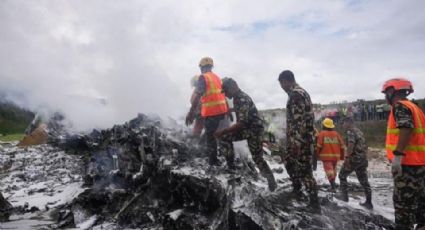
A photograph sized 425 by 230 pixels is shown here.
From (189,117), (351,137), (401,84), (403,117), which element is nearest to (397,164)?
(403,117)

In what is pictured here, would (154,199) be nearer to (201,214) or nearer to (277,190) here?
(201,214)

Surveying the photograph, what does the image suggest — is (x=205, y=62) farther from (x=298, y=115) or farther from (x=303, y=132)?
(x=303, y=132)

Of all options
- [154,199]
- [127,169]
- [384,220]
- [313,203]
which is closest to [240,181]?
[313,203]

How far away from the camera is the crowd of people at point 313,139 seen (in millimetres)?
4000

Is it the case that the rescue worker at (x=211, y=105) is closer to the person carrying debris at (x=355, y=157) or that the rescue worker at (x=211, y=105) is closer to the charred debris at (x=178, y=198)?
the charred debris at (x=178, y=198)

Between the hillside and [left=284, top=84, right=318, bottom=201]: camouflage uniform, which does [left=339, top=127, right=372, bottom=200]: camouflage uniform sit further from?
the hillside

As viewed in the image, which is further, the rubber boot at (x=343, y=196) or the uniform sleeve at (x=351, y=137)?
the uniform sleeve at (x=351, y=137)

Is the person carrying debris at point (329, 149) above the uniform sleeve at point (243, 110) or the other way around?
the other way around

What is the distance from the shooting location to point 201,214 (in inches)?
184

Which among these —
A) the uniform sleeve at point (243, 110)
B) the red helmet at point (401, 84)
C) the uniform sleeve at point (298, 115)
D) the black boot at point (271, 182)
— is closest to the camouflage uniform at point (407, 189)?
the red helmet at point (401, 84)

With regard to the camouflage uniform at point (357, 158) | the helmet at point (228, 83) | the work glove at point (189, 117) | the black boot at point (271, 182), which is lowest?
the black boot at point (271, 182)

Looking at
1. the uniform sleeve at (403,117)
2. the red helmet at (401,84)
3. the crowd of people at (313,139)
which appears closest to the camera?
the uniform sleeve at (403,117)

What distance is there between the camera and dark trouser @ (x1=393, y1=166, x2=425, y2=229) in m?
4.00

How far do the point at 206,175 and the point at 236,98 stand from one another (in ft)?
4.73
